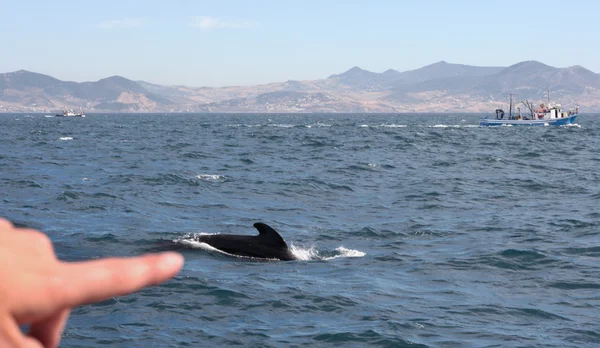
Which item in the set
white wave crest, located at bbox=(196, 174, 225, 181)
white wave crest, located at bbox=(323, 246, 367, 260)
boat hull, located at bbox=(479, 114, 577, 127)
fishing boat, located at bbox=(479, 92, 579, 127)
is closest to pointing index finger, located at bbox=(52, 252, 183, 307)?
white wave crest, located at bbox=(323, 246, 367, 260)

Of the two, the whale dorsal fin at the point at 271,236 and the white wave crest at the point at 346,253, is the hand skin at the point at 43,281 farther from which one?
the white wave crest at the point at 346,253

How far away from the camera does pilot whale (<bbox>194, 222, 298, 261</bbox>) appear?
19047 mm

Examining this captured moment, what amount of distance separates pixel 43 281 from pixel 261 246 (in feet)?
59.2

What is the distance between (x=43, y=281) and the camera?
127cm

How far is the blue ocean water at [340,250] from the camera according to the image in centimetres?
1347

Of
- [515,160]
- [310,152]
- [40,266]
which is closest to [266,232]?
[40,266]

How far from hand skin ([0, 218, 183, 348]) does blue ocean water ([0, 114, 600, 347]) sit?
37.2 ft

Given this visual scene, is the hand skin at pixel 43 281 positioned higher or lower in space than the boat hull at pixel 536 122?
higher

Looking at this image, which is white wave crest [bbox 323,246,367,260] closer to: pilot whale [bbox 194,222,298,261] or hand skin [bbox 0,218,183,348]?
pilot whale [bbox 194,222,298,261]

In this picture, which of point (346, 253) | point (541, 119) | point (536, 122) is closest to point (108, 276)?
point (346, 253)

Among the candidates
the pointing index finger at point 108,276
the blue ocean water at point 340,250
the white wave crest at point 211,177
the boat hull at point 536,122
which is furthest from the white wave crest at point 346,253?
the boat hull at point 536,122

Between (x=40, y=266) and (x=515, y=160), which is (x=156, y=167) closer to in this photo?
(x=515, y=160)

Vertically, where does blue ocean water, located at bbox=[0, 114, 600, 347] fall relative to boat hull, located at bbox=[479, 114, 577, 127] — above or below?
below

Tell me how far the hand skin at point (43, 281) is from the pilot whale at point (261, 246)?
17.3 meters
